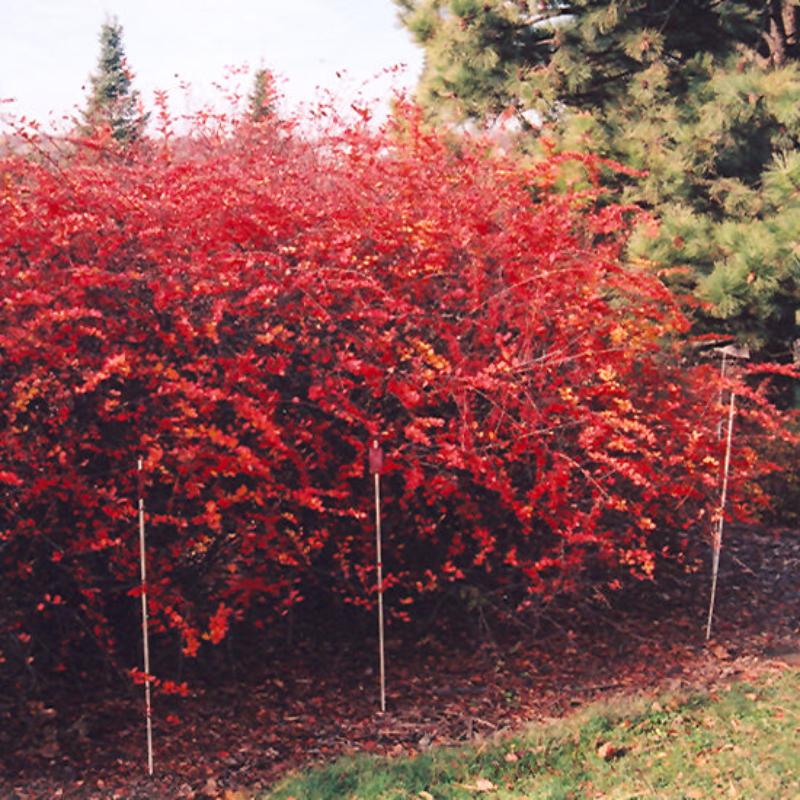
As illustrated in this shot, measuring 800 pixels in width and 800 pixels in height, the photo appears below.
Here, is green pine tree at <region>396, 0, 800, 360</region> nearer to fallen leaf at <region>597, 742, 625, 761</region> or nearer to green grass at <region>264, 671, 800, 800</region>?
green grass at <region>264, 671, 800, 800</region>

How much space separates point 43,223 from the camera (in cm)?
456

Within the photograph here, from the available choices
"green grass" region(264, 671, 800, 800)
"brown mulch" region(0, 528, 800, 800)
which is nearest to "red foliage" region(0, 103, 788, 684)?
"brown mulch" region(0, 528, 800, 800)

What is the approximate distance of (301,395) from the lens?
4914mm

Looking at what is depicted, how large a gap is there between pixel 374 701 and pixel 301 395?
1.51 m

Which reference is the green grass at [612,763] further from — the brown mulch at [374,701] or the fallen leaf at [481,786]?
the brown mulch at [374,701]

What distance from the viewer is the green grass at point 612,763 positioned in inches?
153

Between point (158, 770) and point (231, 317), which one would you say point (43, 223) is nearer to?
point (231, 317)

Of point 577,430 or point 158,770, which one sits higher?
point 577,430

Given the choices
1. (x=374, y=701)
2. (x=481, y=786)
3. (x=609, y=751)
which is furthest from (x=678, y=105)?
(x=481, y=786)

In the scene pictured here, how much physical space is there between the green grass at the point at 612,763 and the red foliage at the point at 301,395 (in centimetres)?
85

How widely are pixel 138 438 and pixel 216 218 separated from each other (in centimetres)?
114

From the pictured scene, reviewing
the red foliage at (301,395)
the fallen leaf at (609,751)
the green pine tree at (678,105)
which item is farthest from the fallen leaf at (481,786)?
the green pine tree at (678,105)

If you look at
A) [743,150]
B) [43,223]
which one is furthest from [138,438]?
[743,150]

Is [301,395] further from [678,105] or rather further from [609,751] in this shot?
[678,105]
